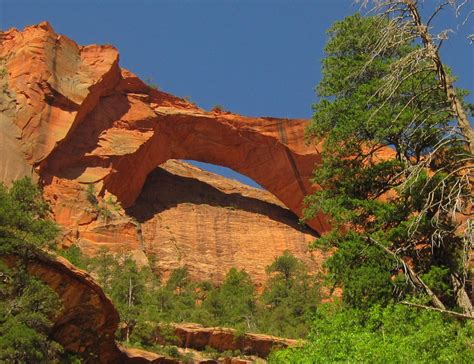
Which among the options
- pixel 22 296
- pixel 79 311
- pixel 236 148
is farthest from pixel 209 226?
pixel 22 296

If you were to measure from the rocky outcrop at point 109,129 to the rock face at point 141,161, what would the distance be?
69 mm

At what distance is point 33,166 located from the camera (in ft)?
132

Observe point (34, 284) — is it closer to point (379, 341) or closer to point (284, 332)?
point (379, 341)

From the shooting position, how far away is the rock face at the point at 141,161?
137 feet

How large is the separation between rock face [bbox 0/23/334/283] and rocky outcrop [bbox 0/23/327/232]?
69 mm

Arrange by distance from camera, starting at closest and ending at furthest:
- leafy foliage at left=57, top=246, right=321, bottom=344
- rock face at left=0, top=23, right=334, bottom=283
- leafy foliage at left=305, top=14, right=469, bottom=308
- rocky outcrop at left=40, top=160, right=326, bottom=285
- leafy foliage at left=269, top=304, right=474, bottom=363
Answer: leafy foliage at left=269, top=304, right=474, bottom=363 → leafy foliage at left=305, top=14, right=469, bottom=308 → leafy foliage at left=57, top=246, right=321, bottom=344 → rock face at left=0, top=23, right=334, bottom=283 → rocky outcrop at left=40, top=160, right=326, bottom=285

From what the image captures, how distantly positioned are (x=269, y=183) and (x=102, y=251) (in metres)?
15.4

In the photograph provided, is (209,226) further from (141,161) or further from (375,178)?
(375,178)

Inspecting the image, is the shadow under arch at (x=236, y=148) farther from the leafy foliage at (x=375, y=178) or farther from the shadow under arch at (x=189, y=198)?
the leafy foliage at (x=375, y=178)

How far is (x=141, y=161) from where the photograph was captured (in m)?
47.7

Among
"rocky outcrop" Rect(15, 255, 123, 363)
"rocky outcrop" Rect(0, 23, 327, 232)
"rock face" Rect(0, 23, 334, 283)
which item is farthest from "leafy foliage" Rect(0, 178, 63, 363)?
"rocky outcrop" Rect(0, 23, 327, 232)

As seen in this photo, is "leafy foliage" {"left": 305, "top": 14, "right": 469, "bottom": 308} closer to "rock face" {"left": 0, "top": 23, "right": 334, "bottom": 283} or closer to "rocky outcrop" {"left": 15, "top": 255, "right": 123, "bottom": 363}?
"rocky outcrop" {"left": 15, "top": 255, "right": 123, "bottom": 363}

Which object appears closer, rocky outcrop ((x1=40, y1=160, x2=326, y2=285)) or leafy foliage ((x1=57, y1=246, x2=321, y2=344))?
leafy foliage ((x1=57, y1=246, x2=321, y2=344))

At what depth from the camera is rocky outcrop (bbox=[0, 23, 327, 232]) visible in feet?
136
